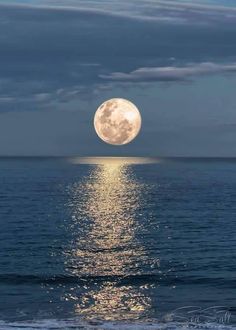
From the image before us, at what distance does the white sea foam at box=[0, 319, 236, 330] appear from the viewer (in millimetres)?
28281

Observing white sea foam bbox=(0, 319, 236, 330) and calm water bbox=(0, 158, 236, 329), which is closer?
white sea foam bbox=(0, 319, 236, 330)

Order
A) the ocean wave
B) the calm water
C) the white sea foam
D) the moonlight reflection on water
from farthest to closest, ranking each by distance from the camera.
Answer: the ocean wave
the moonlight reflection on water
the calm water
the white sea foam

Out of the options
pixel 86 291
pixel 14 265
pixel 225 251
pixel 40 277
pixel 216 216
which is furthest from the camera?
pixel 216 216

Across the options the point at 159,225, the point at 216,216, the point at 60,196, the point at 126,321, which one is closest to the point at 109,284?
the point at 126,321

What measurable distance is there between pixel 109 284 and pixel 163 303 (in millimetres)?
7036

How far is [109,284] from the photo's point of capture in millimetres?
41562

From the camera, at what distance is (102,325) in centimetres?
2925

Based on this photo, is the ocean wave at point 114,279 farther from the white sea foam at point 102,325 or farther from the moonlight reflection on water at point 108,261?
the white sea foam at point 102,325

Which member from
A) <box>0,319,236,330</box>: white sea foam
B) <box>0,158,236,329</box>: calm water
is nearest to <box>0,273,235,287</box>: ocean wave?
<box>0,158,236,329</box>: calm water

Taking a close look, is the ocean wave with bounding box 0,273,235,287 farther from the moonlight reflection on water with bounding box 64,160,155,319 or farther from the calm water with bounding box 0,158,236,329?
the moonlight reflection on water with bounding box 64,160,155,319

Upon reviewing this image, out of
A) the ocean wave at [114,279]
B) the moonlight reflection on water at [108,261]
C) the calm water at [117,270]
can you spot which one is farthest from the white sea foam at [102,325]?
the ocean wave at [114,279]

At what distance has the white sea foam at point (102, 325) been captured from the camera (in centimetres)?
2828

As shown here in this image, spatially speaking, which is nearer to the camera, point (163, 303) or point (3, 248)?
point (163, 303)

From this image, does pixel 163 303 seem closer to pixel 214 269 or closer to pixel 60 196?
pixel 214 269
